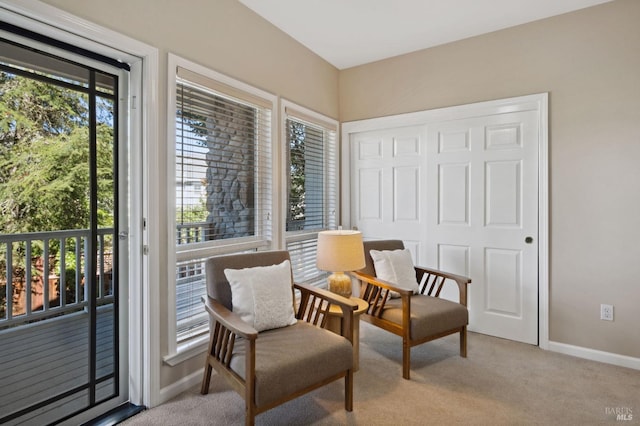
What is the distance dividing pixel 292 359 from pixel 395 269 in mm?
1357

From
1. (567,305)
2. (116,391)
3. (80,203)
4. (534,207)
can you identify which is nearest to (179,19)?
(80,203)

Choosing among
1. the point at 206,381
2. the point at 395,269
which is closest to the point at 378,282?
the point at 395,269

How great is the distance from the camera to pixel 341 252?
2.47m

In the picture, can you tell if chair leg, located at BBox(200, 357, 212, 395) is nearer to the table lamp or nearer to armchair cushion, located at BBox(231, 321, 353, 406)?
armchair cushion, located at BBox(231, 321, 353, 406)

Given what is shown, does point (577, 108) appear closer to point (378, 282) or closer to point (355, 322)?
point (378, 282)

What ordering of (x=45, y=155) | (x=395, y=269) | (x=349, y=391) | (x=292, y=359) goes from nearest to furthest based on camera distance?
(x=292, y=359), (x=349, y=391), (x=45, y=155), (x=395, y=269)

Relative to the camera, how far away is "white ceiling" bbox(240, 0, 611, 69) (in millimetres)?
2646

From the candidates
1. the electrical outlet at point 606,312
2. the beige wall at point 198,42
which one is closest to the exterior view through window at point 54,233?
the beige wall at point 198,42

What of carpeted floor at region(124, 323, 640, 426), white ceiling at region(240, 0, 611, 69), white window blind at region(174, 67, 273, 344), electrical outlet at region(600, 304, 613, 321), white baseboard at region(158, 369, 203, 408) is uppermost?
white ceiling at region(240, 0, 611, 69)

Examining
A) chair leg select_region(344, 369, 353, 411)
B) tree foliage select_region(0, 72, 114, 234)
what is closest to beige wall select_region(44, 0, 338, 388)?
tree foliage select_region(0, 72, 114, 234)

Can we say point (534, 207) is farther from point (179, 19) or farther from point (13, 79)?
point (13, 79)

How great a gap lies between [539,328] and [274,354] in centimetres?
241

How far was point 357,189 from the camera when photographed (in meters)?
3.90

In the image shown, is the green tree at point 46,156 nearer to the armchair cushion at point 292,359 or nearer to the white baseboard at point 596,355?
the armchair cushion at point 292,359
